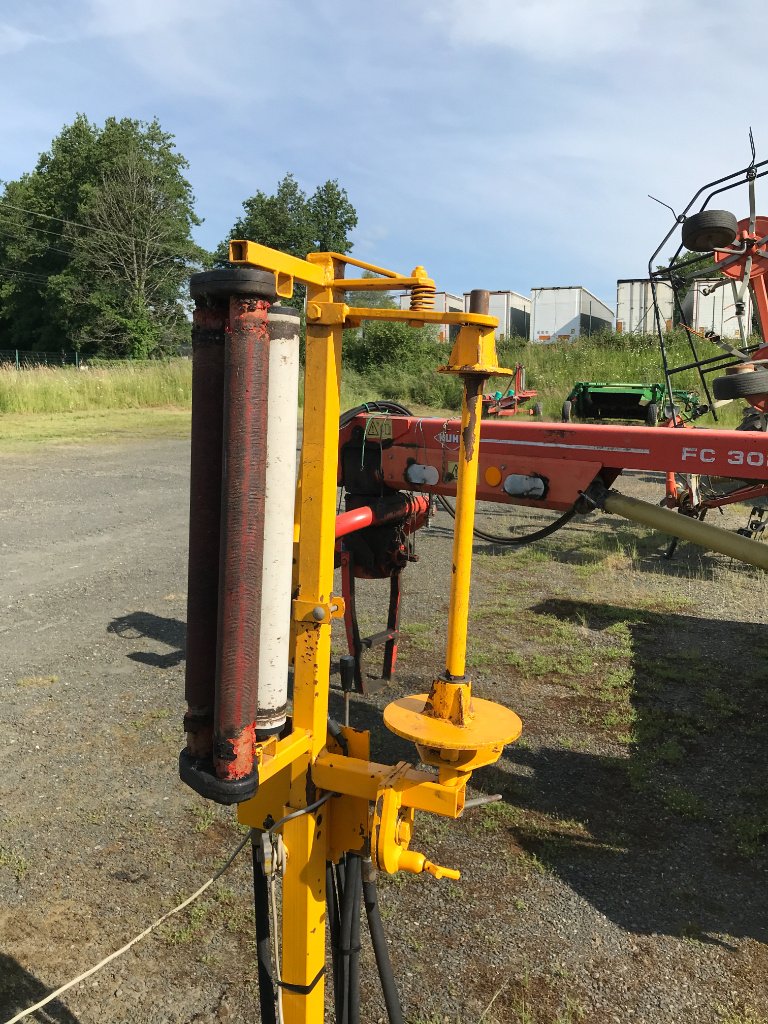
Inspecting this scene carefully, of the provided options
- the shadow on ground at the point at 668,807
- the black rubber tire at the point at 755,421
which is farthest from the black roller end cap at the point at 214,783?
the black rubber tire at the point at 755,421

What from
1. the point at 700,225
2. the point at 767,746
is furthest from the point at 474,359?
the point at 767,746

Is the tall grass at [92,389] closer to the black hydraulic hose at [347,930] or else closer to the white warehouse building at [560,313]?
the white warehouse building at [560,313]

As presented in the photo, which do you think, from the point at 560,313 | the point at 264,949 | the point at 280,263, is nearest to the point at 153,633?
the point at 264,949

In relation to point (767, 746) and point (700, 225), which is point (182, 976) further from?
point (700, 225)

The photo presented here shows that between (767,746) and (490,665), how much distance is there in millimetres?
1817

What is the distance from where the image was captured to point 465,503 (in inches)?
75.2

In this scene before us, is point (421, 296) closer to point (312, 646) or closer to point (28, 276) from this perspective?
point (312, 646)

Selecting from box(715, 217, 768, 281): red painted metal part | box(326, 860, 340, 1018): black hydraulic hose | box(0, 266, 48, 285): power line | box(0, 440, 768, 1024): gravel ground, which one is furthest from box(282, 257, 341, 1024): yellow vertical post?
box(0, 266, 48, 285): power line

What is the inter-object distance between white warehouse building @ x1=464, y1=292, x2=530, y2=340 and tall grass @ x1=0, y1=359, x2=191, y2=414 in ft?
58.0

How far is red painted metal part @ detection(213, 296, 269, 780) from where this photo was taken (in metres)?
1.48

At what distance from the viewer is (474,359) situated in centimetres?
187

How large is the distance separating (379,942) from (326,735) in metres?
0.54

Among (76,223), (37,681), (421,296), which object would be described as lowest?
(37,681)

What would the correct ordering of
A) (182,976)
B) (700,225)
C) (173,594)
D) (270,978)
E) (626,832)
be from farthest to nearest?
(173,594)
(700,225)
(626,832)
(182,976)
(270,978)
